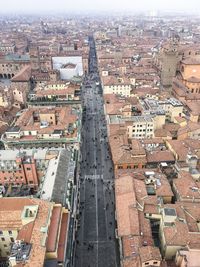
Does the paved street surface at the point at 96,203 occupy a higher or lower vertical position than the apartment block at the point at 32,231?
lower

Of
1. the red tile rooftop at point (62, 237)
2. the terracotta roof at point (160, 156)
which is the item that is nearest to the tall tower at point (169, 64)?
the terracotta roof at point (160, 156)

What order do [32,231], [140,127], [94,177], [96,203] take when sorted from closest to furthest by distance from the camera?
[32,231]
[96,203]
[94,177]
[140,127]

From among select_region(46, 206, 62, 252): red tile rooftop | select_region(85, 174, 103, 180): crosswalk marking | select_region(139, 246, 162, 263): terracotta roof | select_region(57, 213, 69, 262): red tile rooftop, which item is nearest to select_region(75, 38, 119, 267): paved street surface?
select_region(85, 174, 103, 180): crosswalk marking

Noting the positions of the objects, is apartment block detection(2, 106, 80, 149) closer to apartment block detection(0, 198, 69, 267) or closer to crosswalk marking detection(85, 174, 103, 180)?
crosswalk marking detection(85, 174, 103, 180)

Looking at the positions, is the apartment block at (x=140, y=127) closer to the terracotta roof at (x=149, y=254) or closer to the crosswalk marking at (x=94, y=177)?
the crosswalk marking at (x=94, y=177)

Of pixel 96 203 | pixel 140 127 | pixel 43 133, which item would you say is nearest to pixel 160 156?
pixel 140 127

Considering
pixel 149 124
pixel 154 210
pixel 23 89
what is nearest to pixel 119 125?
pixel 149 124

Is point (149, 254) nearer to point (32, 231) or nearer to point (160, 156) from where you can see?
Answer: point (32, 231)

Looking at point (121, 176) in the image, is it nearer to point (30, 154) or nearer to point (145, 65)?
point (30, 154)

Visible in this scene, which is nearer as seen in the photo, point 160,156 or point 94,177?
point 160,156
